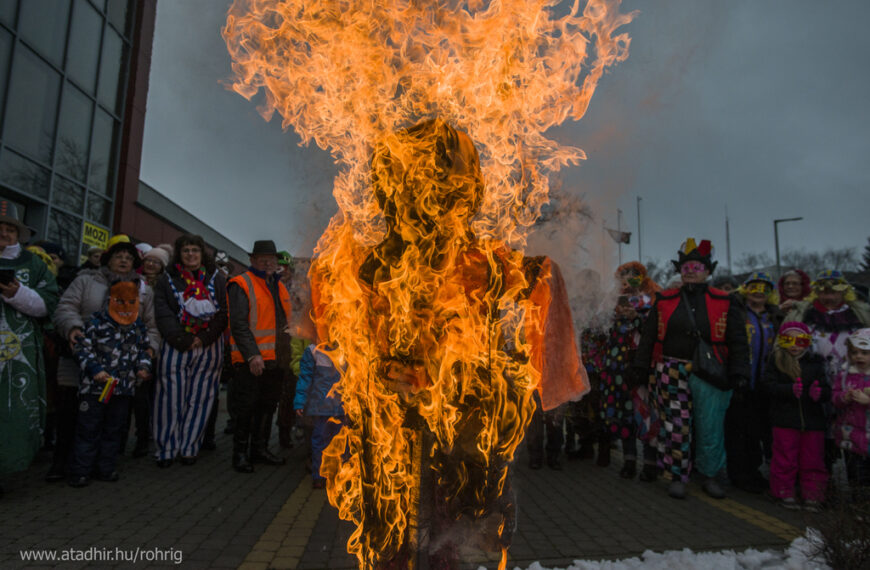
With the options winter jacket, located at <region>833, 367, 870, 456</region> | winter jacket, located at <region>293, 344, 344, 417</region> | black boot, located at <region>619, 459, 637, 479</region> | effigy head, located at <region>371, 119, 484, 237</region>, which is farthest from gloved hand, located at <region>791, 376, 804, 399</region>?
effigy head, located at <region>371, 119, 484, 237</region>

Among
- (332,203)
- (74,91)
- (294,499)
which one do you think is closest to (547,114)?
(332,203)

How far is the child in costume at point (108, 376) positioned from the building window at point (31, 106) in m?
8.47

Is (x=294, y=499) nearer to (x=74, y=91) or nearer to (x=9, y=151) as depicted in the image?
(x=9, y=151)

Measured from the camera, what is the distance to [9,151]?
10.8 meters

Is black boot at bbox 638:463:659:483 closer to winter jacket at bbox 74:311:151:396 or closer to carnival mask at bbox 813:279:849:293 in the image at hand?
carnival mask at bbox 813:279:849:293

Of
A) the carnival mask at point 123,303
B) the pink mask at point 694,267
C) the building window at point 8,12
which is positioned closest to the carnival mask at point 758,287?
the pink mask at point 694,267

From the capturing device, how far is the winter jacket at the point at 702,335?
205 inches

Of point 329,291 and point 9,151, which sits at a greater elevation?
point 9,151

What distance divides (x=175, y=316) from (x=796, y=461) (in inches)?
267

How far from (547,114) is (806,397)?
4502 mm

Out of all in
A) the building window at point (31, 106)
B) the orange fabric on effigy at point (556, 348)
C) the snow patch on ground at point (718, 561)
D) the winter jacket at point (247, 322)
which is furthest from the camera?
the building window at point (31, 106)

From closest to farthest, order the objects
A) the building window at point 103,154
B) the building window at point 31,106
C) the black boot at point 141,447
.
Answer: the black boot at point 141,447 < the building window at point 31,106 < the building window at point 103,154

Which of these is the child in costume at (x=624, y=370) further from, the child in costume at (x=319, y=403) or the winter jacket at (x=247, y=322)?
the winter jacket at (x=247, y=322)

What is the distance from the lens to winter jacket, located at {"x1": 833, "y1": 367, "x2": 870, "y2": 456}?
16.1 ft
